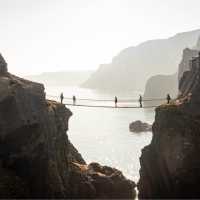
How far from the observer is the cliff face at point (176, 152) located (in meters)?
44.4

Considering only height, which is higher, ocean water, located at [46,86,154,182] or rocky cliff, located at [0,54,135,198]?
rocky cliff, located at [0,54,135,198]

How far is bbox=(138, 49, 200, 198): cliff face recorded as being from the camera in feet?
146

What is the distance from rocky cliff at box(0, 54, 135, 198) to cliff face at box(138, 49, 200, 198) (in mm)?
9886

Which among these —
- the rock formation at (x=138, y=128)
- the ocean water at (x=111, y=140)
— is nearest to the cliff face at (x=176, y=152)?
the ocean water at (x=111, y=140)

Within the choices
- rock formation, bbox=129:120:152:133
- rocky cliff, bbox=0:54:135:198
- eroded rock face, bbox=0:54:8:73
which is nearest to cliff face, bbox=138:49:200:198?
rocky cliff, bbox=0:54:135:198

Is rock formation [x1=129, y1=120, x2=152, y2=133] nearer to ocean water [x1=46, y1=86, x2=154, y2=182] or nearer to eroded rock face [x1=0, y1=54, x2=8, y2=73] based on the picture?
ocean water [x1=46, y1=86, x2=154, y2=182]

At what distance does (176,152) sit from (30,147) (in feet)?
58.5

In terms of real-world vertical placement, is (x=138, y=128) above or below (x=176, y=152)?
below

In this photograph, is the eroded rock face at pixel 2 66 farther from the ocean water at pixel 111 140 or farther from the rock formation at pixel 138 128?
the rock formation at pixel 138 128

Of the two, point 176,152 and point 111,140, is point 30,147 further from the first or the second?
point 111,140

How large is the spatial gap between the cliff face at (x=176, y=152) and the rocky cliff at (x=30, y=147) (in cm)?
989

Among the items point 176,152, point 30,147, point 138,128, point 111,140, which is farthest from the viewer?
point 138,128

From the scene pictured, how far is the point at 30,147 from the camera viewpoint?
42250 millimetres

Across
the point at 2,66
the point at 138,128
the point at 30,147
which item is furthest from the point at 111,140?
the point at 30,147
